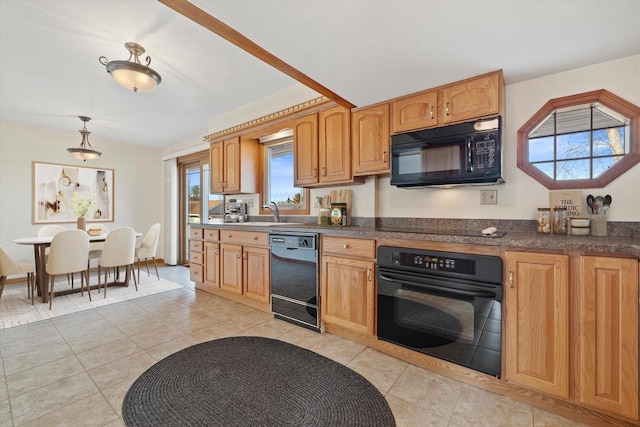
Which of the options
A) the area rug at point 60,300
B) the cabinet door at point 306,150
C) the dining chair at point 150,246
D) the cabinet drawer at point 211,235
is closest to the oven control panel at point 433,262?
the cabinet door at point 306,150

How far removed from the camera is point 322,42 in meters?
1.72

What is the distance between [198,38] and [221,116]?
1.91 m

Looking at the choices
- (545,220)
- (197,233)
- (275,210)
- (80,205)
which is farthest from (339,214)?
(80,205)

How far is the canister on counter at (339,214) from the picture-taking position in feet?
9.32

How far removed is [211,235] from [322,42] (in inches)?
105

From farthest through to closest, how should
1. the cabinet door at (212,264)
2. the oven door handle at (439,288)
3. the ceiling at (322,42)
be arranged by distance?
the cabinet door at (212,264) → the oven door handle at (439,288) → the ceiling at (322,42)

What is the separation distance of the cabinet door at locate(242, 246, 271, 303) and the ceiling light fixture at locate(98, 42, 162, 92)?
1.80 metres

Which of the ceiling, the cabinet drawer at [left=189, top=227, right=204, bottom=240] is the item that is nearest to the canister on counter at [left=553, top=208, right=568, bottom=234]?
the ceiling

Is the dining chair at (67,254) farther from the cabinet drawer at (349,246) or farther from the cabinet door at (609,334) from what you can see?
the cabinet door at (609,334)

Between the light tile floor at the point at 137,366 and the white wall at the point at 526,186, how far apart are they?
1300 millimetres

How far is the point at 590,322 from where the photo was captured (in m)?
1.42

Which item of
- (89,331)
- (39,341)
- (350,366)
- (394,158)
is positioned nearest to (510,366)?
(350,366)

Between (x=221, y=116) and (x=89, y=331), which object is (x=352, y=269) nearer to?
(x=89, y=331)

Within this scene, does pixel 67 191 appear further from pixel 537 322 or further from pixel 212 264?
pixel 537 322
